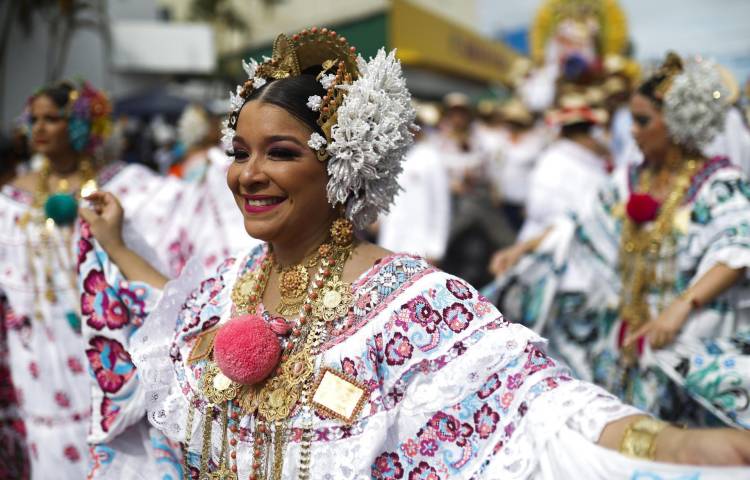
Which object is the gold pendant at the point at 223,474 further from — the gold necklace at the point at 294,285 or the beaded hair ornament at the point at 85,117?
the beaded hair ornament at the point at 85,117

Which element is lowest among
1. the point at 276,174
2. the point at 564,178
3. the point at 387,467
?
the point at 387,467

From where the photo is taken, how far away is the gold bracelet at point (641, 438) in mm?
1410

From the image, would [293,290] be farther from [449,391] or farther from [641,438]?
[641,438]

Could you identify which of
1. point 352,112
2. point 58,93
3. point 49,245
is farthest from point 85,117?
point 352,112

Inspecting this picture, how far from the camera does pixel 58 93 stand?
362 centimetres

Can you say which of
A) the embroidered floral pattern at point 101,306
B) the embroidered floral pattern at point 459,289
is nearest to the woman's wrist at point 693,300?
the embroidered floral pattern at point 459,289

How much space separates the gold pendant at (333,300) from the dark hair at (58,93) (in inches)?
93.8

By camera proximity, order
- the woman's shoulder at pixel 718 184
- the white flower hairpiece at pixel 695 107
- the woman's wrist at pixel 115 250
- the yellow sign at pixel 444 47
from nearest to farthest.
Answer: the woman's wrist at pixel 115 250 < the woman's shoulder at pixel 718 184 < the white flower hairpiece at pixel 695 107 < the yellow sign at pixel 444 47

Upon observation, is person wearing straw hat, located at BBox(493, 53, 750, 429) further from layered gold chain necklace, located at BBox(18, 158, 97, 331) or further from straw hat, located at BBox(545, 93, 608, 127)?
straw hat, located at BBox(545, 93, 608, 127)

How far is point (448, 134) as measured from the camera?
10453 mm

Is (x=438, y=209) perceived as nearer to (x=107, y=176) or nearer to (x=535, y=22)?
(x=107, y=176)

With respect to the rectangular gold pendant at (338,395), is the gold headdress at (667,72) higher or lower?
higher

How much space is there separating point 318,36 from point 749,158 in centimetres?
363

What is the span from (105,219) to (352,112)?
1.26 m
